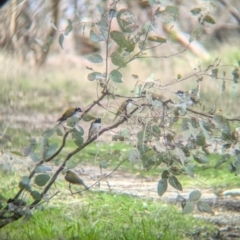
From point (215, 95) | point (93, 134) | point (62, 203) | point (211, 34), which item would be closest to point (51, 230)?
point (62, 203)

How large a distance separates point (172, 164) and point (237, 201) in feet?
2.34

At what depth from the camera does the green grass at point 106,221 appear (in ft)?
9.02

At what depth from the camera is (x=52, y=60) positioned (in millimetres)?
3439

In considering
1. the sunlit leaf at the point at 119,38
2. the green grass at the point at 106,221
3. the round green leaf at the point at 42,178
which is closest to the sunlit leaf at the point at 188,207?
the green grass at the point at 106,221

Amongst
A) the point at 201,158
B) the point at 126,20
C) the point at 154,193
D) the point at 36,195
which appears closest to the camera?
the point at 126,20

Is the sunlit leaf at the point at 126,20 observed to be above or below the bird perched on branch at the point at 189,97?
above

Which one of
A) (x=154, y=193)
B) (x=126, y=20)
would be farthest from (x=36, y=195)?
(x=154, y=193)

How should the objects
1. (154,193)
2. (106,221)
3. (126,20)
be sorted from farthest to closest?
(154,193)
(106,221)
(126,20)

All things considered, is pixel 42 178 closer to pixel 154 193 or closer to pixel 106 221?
pixel 106 221

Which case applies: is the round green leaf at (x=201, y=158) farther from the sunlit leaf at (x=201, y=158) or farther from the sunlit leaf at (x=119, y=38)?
the sunlit leaf at (x=119, y=38)

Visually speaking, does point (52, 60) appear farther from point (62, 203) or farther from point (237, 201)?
point (237, 201)

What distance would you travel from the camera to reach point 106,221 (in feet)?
9.42

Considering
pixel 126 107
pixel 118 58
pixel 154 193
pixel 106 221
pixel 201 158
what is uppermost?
pixel 118 58

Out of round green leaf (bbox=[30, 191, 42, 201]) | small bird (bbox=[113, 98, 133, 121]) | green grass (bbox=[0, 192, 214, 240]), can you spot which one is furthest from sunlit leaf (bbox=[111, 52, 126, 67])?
green grass (bbox=[0, 192, 214, 240])
